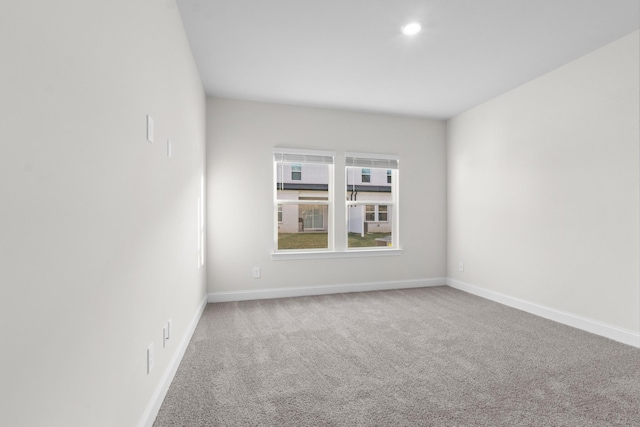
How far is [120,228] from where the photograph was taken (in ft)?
4.37

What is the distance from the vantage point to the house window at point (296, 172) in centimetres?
458

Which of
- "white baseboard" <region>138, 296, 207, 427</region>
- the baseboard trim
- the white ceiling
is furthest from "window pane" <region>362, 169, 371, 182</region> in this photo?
"white baseboard" <region>138, 296, 207, 427</region>

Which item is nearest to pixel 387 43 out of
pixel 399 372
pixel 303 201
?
pixel 303 201

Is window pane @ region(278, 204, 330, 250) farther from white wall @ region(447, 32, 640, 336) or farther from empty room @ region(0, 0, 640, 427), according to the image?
white wall @ region(447, 32, 640, 336)

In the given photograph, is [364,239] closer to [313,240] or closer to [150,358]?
[313,240]

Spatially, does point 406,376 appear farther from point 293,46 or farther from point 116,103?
point 293,46

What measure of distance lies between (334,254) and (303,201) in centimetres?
88

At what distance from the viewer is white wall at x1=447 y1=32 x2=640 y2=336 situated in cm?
284

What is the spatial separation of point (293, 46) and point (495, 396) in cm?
310

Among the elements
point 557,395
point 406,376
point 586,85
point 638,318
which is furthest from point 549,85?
point 406,376

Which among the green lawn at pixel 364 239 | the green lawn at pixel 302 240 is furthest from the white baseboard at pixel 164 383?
Result: the green lawn at pixel 364 239

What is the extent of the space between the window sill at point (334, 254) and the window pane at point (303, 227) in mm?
160

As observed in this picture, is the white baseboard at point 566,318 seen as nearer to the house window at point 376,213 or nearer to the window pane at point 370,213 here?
the house window at point 376,213

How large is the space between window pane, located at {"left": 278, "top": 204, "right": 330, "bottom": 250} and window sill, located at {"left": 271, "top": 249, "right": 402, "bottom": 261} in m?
0.16
